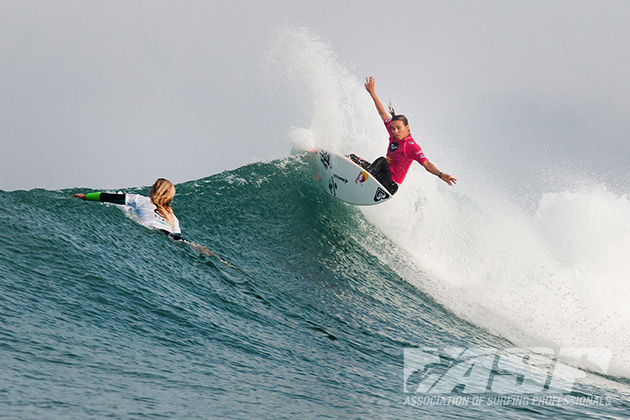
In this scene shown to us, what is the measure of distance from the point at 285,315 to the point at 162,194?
206 centimetres

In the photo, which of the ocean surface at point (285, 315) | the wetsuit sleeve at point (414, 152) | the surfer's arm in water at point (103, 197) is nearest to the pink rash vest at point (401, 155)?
the wetsuit sleeve at point (414, 152)

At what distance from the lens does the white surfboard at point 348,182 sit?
11.0 metres

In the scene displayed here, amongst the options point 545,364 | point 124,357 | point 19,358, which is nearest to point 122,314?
point 124,357

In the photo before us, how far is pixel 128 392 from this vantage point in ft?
12.0

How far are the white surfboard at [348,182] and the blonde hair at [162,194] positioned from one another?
4902mm

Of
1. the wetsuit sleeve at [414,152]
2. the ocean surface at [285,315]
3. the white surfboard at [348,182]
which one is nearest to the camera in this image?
the ocean surface at [285,315]

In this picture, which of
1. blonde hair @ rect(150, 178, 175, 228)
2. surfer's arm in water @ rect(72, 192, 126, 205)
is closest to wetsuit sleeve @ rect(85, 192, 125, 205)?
surfer's arm in water @ rect(72, 192, 126, 205)

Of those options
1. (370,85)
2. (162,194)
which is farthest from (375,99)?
(162,194)

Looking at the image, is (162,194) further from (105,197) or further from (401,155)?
(401,155)

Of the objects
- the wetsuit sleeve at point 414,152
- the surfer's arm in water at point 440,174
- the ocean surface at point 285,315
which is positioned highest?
the wetsuit sleeve at point 414,152

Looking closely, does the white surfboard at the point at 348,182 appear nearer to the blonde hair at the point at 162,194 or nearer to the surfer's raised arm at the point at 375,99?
the surfer's raised arm at the point at 375,99

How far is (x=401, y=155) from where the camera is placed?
10430 mm

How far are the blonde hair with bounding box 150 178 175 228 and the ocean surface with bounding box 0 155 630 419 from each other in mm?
544

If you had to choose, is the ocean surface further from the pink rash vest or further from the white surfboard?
the pink rash vest
